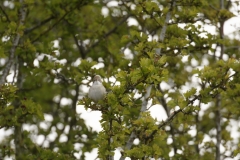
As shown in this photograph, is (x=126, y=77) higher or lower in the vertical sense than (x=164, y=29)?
lower

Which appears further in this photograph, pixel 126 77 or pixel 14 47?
pixel 14 47

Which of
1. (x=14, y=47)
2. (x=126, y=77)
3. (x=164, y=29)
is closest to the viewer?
(x=126, y=77)

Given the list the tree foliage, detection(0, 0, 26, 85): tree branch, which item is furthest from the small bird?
detection(0, 0, 26, 85): tree branch

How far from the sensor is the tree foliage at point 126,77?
5.36 m

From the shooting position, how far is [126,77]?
5.00 metres

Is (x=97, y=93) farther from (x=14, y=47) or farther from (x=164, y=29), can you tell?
(x=14, y=47)

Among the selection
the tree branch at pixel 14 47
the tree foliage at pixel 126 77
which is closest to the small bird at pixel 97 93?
the tree foliage at pixel 126 77

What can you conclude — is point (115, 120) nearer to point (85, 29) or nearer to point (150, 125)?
point (150, 125)

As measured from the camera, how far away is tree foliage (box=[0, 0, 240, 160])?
536 centimetres

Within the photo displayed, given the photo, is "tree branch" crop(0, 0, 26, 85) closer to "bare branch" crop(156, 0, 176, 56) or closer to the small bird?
the small bird

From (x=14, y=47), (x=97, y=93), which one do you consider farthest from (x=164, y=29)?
(x=14, y=47)

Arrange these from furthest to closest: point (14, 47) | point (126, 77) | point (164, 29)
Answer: point (14, 47) < point (164, 29) < point (126, 77)

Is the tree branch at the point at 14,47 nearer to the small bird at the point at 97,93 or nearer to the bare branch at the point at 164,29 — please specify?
the small bird at the point at 97,93

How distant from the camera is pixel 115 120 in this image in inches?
213
